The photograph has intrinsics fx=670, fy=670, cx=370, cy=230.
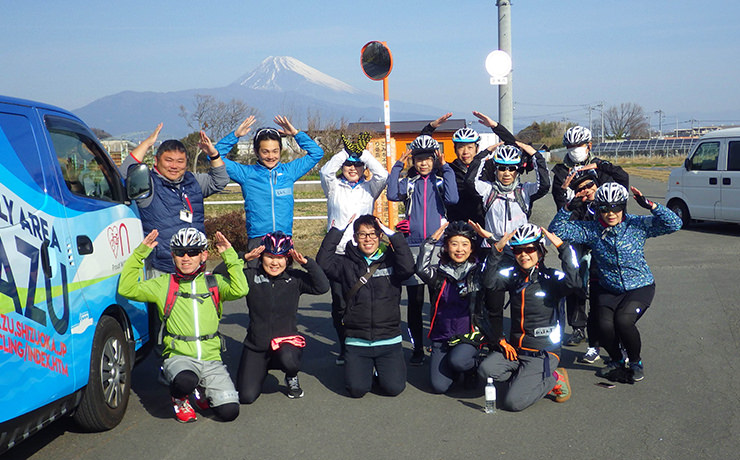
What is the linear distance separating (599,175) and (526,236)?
1669 millimetres

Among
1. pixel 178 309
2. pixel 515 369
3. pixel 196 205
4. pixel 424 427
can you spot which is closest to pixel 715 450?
pixel 515 369

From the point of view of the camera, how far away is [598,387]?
5664mm

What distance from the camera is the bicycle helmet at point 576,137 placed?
6812 mm

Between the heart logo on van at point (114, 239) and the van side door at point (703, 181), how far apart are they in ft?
42.5

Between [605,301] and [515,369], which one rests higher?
[605,301]

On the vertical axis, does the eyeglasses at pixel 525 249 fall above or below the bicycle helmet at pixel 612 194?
below

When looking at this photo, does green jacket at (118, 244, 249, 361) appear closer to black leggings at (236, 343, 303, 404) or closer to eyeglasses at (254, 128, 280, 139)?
black leggings at (236, 343, 303, 404)

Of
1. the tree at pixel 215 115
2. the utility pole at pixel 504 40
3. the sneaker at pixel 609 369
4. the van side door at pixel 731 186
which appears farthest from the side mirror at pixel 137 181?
the tree at pixel 215 115

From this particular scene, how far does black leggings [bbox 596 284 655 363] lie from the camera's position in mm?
5688

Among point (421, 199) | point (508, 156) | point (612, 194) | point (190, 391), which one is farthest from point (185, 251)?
point (612, 194)

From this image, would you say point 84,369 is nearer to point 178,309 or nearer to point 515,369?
point 178,309

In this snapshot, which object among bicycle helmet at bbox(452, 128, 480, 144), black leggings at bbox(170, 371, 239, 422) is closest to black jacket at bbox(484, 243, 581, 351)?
bicycle helmet at bbox(452, 128, 480, 144)

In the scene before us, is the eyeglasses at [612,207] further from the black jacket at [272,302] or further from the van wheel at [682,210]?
the van wheel at [682,210]

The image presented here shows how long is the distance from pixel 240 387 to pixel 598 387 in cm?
300
